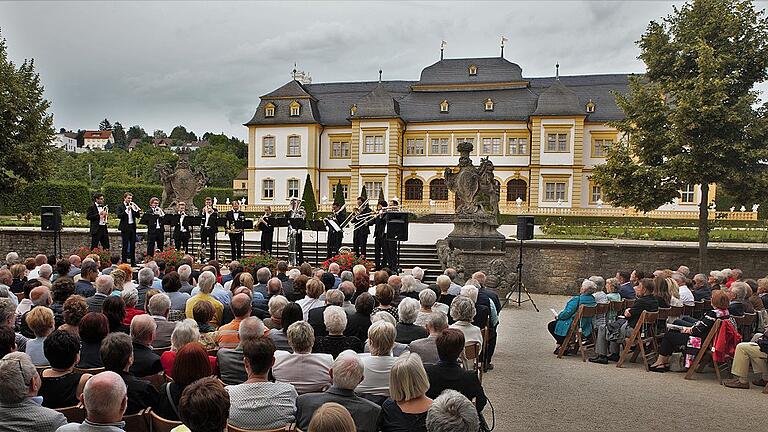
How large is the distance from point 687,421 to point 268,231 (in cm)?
1188

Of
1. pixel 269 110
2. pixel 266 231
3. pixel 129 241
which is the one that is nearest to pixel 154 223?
pixel 129 241

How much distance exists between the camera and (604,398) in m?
6.56

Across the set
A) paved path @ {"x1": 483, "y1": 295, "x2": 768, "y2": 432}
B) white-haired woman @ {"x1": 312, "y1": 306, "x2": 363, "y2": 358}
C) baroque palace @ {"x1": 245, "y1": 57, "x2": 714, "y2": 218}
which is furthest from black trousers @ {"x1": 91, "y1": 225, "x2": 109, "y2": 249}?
baroque palace @ {"x1": 245, "y1": 57, "x2": 714, "y2": 218}

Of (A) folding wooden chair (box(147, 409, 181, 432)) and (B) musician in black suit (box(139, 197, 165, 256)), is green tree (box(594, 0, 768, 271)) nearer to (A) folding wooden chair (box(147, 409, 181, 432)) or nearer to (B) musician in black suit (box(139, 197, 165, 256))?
(B) musician in black suit (box(139, 197, 165, 256))

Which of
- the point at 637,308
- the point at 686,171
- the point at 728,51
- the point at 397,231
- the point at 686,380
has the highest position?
the point at 728,51

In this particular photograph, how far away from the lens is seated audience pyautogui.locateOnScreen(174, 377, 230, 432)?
248cm

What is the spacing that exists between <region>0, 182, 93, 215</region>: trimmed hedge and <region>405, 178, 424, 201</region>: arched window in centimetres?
2109

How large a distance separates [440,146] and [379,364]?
39523 millimetres

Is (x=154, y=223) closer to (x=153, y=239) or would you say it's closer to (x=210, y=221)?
(x=153, y=239)

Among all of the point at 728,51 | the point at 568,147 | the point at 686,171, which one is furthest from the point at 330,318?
the point at 568,147

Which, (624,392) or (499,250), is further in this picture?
(499,250)

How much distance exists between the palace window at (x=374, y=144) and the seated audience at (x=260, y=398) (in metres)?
39.5

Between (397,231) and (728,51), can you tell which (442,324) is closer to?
(397,231)

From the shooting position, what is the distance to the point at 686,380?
7.51m
